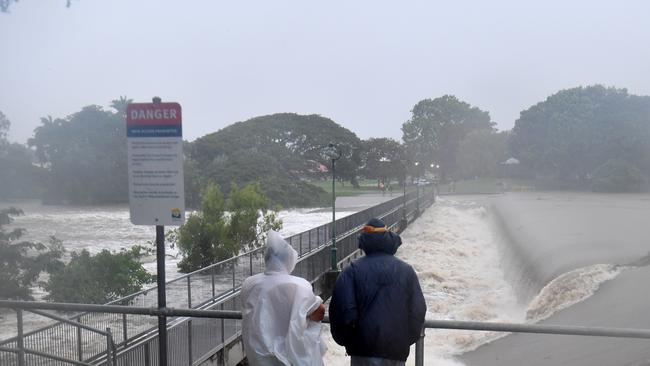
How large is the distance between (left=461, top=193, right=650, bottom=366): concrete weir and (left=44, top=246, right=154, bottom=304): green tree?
8908 mm

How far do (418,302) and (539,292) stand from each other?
20592mm

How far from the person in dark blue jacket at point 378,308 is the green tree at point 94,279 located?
1167 centimetres

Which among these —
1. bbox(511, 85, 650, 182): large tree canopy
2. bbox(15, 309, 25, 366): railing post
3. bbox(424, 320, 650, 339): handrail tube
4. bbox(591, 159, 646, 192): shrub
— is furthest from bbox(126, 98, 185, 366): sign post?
bbox(511, 85, 650, 182): large tree canopy

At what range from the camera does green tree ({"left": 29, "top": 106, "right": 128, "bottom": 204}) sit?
932 inches

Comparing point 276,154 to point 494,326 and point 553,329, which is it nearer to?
point 494,326

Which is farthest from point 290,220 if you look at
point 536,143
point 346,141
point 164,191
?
point 536,143

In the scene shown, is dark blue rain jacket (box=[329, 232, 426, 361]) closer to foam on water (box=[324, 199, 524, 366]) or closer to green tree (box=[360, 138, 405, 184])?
foam on water (box=[324, 199, 524, 366])

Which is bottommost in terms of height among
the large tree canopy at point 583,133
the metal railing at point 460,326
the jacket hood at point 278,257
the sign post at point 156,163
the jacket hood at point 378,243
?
the metal railing at point 460,326

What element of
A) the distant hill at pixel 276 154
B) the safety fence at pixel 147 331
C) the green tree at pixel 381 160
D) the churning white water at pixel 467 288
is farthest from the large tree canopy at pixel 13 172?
the green tree at pixel 381 160

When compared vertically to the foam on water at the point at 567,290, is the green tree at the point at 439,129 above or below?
above

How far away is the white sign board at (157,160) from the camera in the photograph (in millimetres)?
4062

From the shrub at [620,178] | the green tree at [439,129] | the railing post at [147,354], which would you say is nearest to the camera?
the railing post at [147,354]

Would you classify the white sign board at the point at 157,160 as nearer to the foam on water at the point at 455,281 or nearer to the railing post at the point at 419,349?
the railing post at the point at 419,349

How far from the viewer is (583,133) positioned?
242ft
